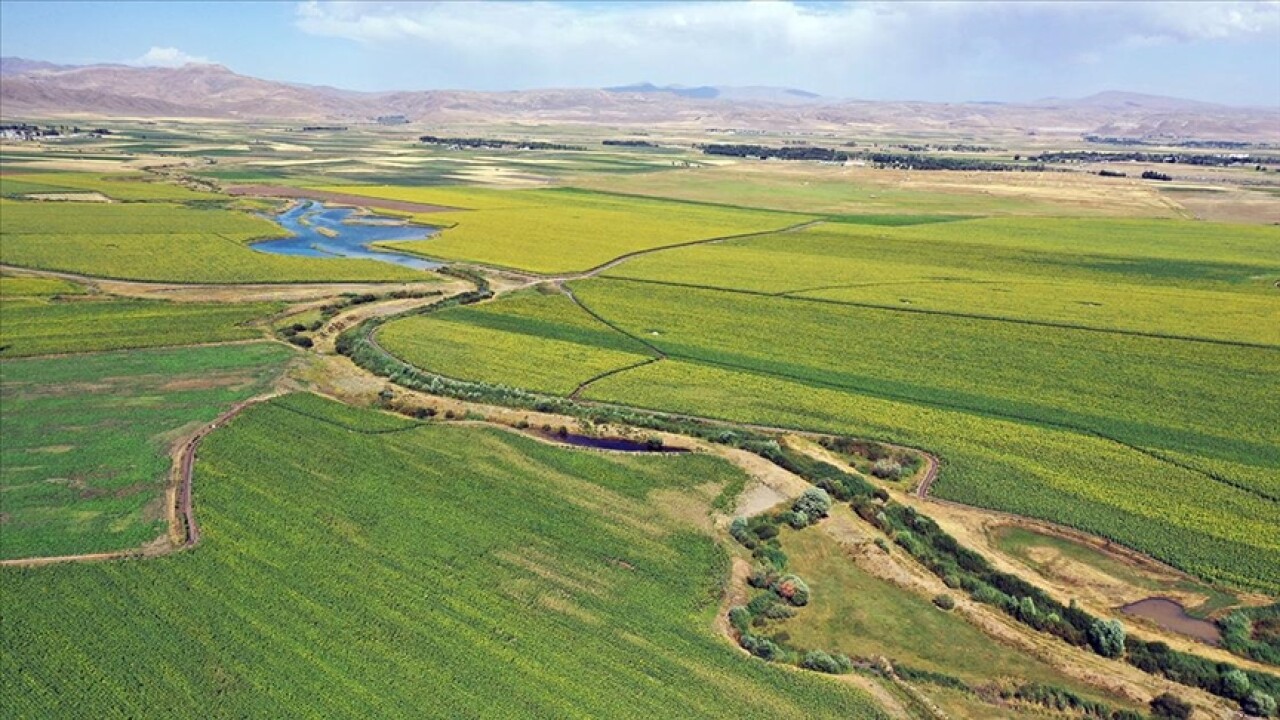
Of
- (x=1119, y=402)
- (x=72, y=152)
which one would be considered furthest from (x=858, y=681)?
(x=72, y=152)

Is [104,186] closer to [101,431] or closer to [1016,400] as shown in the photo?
[101,431]

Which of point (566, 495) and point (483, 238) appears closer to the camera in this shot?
point (566, 495)

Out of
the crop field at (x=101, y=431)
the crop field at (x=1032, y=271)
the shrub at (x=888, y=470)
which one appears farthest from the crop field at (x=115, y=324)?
the shrub at (x=888, y=470)

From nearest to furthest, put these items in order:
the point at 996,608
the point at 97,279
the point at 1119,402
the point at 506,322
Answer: the point at 996,608, the point at 1119,402, the point at 506,322, the point at 97,279

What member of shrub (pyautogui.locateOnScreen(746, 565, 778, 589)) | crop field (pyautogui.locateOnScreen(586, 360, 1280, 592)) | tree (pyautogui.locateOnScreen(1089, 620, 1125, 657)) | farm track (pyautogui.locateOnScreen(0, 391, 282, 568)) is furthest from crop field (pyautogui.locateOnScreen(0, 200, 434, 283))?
tree (pyautogui.locateOnScreen(1089, 620, 1125, 657))

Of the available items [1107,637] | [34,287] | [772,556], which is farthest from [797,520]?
[34,287]

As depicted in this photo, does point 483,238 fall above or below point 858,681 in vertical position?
above

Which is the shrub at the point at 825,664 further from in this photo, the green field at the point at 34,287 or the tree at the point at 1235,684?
the green field at the point at 34,287

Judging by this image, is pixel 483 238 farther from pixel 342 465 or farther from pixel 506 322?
pixel 342 465
